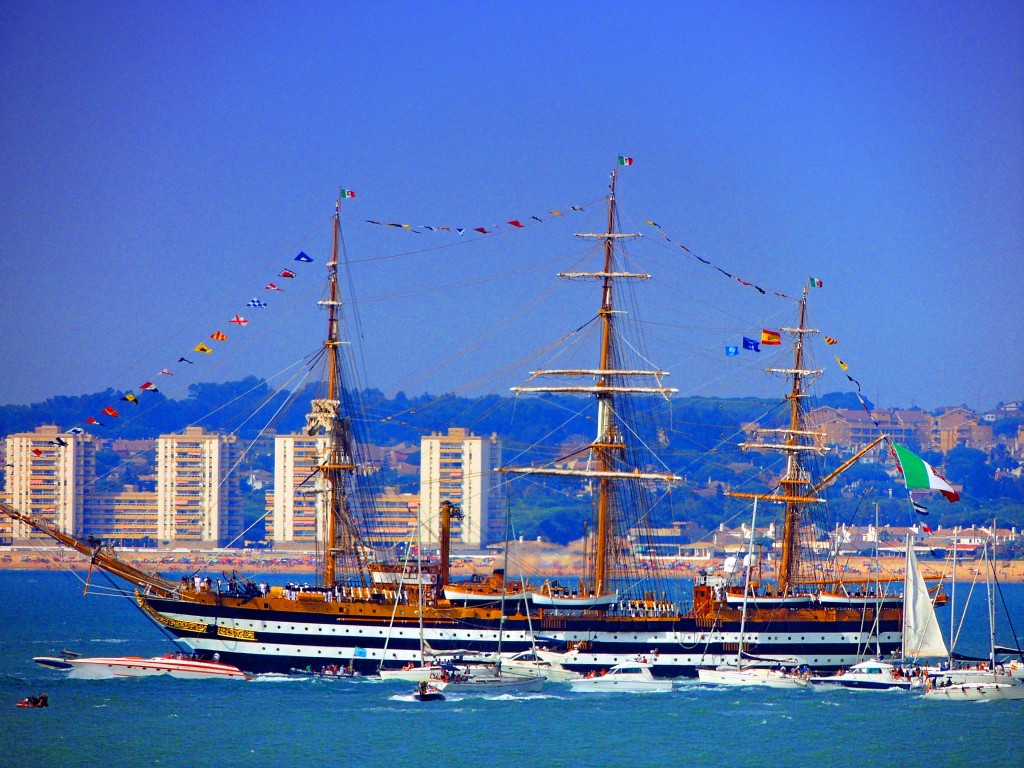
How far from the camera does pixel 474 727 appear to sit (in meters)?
57.4

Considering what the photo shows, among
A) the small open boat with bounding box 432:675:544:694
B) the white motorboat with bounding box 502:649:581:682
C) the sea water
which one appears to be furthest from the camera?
the white motorboat with bounding box 502:649:581:682

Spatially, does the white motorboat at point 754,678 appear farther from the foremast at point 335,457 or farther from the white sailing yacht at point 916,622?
the foremast at point 335,457

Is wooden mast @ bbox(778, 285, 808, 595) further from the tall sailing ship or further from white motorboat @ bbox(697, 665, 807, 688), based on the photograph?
white motorboat @ bbox(697, 665, 807, 688)

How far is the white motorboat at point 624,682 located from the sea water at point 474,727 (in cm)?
62

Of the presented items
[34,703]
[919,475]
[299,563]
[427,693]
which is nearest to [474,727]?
[427,693]

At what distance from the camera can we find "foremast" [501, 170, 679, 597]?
242 feet

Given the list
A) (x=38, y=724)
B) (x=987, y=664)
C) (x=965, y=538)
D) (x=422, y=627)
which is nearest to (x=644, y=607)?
(x=422, y=627)

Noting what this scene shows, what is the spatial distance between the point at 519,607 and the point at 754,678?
10.0 metres

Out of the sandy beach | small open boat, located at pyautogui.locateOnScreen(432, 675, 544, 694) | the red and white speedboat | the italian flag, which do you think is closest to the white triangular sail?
the italian flag

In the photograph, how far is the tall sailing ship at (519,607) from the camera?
67.9 metres

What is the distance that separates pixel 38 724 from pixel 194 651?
14.2 meters

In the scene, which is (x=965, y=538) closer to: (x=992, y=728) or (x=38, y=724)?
(x=992, y=728)

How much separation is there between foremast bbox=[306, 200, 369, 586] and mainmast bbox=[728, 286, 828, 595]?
1796 centimetres

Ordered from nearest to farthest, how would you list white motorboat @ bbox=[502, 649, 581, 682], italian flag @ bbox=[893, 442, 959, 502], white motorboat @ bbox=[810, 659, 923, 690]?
white motorboat @ bbox=[810, 659, 923, 690] → white motorboat @ bbox=[502, 649, 581, 682] → italian flag @ bbox=[893, 442, 959, 502]
